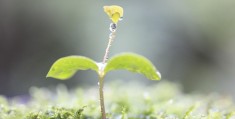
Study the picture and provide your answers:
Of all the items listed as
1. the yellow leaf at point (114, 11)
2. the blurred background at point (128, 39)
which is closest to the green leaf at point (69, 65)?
the yellow leaf at point (114, 11)

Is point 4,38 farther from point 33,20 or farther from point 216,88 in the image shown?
point 216,88

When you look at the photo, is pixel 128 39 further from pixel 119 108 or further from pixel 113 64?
pixel 113 64

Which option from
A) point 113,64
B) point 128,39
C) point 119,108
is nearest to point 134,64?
point 113,64

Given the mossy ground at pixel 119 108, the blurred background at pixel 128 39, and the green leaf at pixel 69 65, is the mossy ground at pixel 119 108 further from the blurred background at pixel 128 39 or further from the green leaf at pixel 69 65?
the blurred background at pixel 128 39

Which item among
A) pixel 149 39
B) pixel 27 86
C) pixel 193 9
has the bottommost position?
pixel 27 86

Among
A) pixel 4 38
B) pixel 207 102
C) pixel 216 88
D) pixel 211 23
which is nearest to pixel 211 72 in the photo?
pixel 216 88
